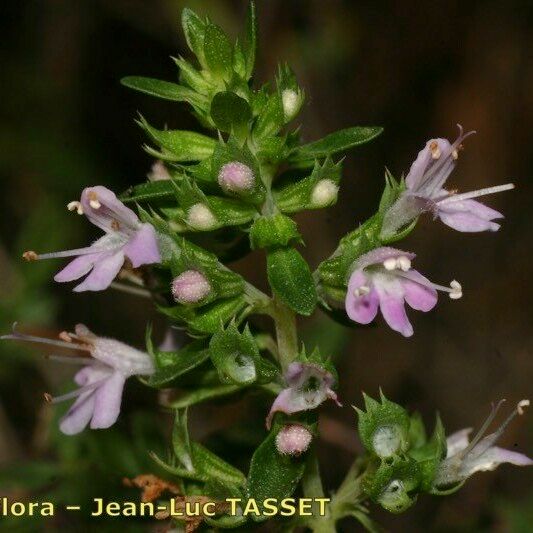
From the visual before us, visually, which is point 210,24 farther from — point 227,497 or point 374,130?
point 227,497

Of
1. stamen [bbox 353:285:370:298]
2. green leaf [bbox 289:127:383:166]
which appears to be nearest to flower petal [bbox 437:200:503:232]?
green leaf [bbox 289:127:383:166]

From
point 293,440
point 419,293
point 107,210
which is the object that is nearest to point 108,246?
point 107,210

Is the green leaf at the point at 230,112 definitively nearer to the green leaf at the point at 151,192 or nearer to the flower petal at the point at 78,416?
the green leaf at the point at 151,192

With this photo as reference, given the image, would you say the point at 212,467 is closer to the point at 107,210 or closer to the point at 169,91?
the point at 107,210

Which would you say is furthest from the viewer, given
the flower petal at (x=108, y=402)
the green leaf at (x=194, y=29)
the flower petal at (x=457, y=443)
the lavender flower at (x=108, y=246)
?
the flower petal at (x=457, y=443)

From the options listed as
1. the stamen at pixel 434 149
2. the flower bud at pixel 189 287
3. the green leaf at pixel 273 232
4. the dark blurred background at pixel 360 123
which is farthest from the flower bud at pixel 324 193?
the dark blurred background at pixel 360 123

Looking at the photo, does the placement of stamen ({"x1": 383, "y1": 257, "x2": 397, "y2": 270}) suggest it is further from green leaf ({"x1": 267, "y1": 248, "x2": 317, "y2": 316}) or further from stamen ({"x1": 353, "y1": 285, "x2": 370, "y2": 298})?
green leaf ({"x1": 267, "y1": 248, "x2": 317, "y2": 316})
